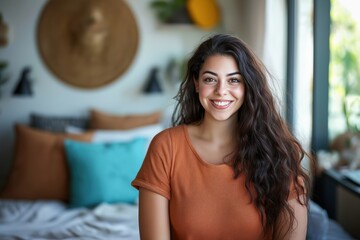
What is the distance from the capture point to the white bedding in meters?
2.14

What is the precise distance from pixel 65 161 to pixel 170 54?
1246mm

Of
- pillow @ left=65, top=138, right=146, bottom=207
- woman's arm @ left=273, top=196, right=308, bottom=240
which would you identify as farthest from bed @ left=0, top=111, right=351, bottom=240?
woman's arm @ left=273, top=196, right=308, bottom=240

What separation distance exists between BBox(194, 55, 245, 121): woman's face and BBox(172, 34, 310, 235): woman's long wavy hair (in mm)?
21

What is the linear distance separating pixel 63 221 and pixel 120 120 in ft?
3.38

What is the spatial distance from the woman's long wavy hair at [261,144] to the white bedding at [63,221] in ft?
2.95

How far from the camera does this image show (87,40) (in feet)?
11.2

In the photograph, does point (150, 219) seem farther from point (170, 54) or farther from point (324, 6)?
point (170, 54)

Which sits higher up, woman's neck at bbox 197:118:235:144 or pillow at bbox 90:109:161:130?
woman's neck at bbox 197:118:235:144

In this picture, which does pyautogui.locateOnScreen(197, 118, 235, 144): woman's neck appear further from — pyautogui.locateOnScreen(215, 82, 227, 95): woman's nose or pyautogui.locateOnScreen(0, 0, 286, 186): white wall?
pyautogui.locateOnScreen(0, 0, 286, 186): white wall

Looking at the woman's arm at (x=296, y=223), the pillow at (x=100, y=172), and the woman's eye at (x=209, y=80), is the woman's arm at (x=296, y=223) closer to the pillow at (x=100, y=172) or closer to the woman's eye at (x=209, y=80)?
the woman's eye at (x=209, y=80)

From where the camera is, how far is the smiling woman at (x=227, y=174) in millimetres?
1438

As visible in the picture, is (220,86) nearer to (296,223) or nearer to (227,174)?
(227,174)

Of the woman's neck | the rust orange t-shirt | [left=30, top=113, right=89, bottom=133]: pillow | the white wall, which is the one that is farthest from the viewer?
the white wall

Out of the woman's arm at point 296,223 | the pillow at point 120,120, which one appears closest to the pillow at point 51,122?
the pillow at point 120,120
